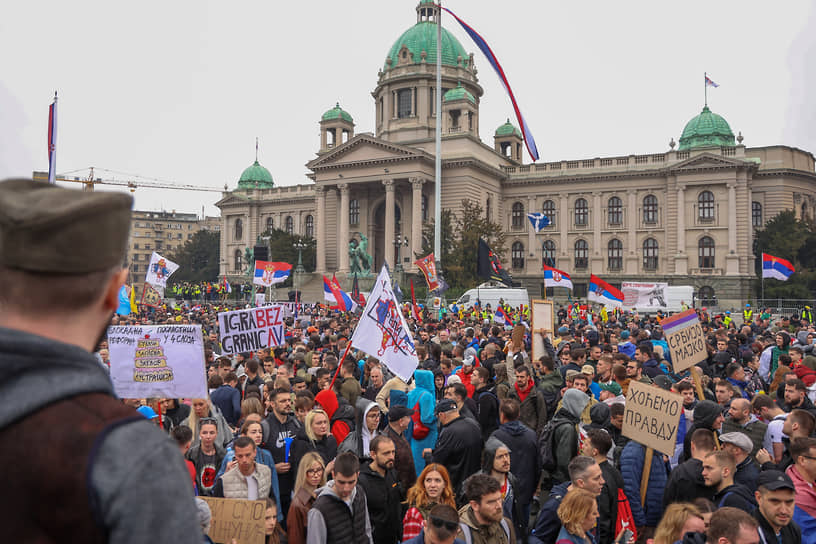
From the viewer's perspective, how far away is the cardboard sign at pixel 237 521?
4.53 m

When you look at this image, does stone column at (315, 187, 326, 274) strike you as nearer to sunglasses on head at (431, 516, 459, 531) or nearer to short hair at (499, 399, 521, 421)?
short hair at (499, 399, 521, 421)

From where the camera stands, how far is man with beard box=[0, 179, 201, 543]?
1.28 meters

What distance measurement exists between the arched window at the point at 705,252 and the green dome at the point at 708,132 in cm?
837

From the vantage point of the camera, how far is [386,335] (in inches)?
348

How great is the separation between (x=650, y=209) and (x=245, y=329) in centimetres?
5288

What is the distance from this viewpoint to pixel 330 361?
1023 centimetres

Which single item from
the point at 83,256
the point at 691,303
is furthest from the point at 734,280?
the point at 83,256

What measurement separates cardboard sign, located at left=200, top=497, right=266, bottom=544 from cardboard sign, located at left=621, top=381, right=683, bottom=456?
3524 millimetres

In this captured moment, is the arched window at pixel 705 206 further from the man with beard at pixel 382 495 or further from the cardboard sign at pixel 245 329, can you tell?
the man with beard at pixel 382 495

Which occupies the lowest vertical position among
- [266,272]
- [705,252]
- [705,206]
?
[266,272]

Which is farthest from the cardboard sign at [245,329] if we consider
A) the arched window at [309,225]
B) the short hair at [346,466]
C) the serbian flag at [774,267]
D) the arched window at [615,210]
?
the arched window at [309,225]

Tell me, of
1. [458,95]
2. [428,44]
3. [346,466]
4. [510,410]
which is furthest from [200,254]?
[346,466]

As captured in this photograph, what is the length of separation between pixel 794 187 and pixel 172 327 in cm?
6018

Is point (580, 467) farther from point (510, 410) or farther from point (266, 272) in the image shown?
point (266, 272)
